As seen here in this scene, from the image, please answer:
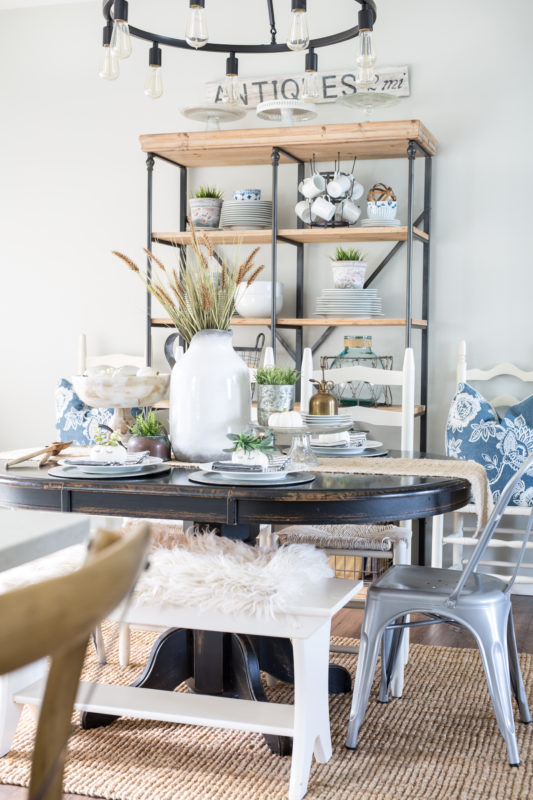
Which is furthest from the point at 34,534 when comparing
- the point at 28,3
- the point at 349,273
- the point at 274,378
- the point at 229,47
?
the point at 28,3

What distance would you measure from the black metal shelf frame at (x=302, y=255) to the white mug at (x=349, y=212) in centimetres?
23

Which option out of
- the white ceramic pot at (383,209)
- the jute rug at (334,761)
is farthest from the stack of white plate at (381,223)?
the jute rug at (334,761)

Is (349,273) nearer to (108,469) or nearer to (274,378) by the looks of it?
(274,378)

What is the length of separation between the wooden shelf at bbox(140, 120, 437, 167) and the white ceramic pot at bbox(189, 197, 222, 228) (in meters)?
0.20

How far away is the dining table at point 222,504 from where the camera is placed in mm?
1850

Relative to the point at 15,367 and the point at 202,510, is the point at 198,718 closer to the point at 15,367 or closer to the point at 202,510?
the point at 202,510

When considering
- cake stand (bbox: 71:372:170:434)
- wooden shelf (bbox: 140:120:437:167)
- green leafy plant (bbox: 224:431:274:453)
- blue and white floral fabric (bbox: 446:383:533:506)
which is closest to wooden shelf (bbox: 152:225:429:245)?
wooden shelf (bbox: 140:120:437:167)

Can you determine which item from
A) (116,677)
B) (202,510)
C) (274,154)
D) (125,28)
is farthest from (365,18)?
(116,677)

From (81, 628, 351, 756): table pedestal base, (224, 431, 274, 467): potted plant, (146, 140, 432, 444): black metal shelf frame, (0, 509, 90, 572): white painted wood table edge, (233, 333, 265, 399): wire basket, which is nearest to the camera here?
(0, 509, 90, 572): white painted wood table edge

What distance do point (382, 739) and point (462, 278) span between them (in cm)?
226

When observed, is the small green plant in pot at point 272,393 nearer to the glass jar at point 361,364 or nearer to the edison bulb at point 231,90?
the edison bulb at point 231,90

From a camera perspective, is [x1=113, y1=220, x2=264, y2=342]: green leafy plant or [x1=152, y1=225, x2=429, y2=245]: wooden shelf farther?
[x1=152, y1=225, x2=429, y2=245]: wooden shelf

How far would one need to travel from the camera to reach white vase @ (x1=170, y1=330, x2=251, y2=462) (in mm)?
2256

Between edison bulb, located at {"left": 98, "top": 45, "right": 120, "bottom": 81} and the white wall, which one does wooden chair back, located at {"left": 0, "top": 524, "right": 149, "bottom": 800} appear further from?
the white wall
